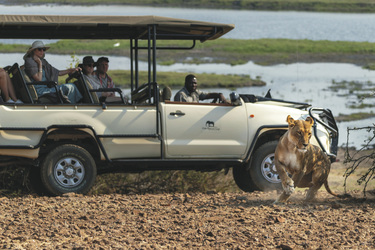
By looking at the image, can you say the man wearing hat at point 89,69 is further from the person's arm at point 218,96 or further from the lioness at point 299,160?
the lioness at point 299,160

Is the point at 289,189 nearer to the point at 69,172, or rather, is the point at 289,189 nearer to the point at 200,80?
the point at 69,172

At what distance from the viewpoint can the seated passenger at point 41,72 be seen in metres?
11.5

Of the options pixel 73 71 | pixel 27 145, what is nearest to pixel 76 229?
pixel 27 145

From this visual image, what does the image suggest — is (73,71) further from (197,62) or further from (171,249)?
(197,62)

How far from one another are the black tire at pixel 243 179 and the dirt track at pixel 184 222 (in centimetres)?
65

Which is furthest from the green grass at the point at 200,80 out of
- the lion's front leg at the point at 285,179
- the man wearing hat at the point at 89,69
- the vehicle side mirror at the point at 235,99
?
the lion's front leg at the point at 285,179

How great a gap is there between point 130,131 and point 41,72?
1.47 metres

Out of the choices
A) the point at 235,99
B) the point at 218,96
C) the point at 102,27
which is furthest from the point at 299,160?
the point at 102,27

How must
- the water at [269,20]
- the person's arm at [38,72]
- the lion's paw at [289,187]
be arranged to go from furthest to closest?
the water at [269,20] → the person's arm at [38,72] → the lion's paw at [289,187]

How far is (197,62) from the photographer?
55531mm

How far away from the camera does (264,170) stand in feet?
38.7

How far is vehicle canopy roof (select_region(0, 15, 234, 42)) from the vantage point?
440 inches

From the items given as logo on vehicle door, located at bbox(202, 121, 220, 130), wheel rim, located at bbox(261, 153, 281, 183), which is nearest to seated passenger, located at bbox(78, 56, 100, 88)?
logo on vehicle door, located at bbox(202, 121, 220, 130)

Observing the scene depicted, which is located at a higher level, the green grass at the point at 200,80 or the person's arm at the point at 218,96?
the person's arm at the point at 218,96
